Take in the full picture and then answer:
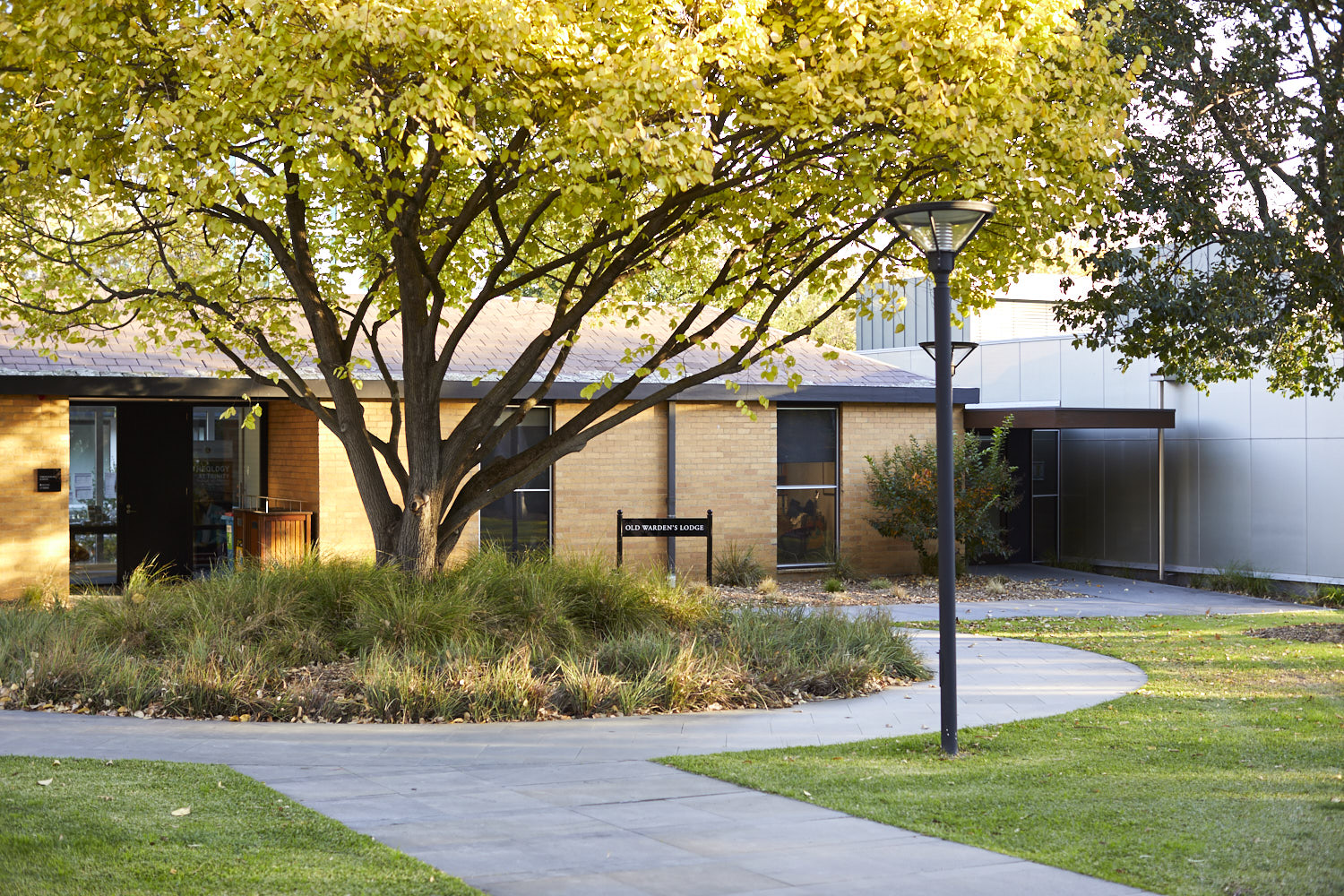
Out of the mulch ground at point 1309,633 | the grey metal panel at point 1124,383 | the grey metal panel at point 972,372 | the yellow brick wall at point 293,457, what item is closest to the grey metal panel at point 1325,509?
the grey metal panel at point 1124,383

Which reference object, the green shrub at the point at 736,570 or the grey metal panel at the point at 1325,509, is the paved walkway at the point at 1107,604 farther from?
the green shrub at the point at 736,570

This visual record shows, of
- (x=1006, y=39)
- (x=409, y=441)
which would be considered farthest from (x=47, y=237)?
(x=1006, y=39)

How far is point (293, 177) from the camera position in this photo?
11258 mm

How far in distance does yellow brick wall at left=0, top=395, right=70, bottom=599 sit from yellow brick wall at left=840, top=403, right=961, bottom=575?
37.5 ft

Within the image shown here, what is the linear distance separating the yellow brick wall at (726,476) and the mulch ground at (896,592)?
0.92 m

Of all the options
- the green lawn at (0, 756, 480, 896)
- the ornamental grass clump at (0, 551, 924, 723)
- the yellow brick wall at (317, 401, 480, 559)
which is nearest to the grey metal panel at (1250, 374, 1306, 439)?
the ornamental grass clump at (0, 551, 924, 723)

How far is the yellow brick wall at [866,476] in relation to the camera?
67.9ft

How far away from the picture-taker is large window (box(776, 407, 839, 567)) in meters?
20.4

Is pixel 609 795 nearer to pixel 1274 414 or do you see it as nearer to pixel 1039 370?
pixel 1274 414

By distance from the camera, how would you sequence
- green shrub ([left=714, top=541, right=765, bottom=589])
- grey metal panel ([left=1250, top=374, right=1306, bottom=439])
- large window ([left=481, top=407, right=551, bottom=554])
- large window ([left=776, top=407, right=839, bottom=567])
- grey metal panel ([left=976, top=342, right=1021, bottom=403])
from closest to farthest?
large window ([left=481, top=407, right=551, bottom=554]), green shrub ([left=714, top=541, right=765, bottom=589]), large window ([left=776, top=407, right=839, bottom=567]), grey metal panel ([left=1250, top=374, right=1306, bottom=439]), grey metal panel ([left=976, top=342, right=1021, bottom=403])

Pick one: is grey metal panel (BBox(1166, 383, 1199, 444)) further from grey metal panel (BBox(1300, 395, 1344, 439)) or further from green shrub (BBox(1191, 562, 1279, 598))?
green shrub (BBox(1191, 562, 1279, 598))

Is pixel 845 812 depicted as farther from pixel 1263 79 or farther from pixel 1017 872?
pixel 1263 79

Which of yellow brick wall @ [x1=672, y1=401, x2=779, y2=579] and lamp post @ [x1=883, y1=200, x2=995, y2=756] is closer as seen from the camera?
lamp post @ [x1=883, y1=200, x2=995, y2=756]

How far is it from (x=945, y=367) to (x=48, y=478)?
1222 cm
